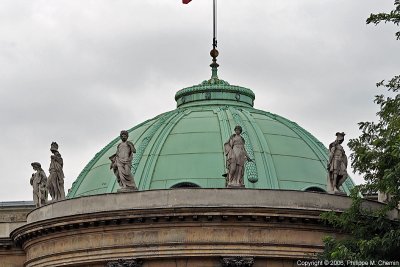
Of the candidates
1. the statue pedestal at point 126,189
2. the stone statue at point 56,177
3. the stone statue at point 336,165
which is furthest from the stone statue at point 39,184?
the stone statue at point 336,165

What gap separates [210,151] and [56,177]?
248 inches

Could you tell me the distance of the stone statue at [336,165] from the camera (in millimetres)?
58938

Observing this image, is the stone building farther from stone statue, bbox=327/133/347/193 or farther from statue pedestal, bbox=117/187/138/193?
stone statue, bbox=327/133/347/193

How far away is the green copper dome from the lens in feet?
203

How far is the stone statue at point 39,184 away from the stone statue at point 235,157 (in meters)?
8.97

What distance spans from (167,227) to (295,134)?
1010 centimetres

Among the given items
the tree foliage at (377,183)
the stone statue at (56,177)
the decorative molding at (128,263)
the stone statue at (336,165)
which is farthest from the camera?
the stone statue at (56,177)

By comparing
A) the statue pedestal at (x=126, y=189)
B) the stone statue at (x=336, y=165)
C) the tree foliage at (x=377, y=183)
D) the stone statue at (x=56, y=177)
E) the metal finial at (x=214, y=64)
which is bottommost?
the tree foliage at (x=377, y=183)

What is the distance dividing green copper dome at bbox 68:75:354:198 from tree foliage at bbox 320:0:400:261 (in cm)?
1094

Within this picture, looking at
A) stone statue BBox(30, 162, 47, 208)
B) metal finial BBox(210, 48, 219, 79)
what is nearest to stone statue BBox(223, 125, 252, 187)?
stone statue BBox(30, 162, 47, 208)

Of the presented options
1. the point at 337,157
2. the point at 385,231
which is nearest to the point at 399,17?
the point at 385,231

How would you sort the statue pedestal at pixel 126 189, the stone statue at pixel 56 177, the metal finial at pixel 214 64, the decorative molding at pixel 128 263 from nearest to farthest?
1. the decorative molding at pixel 128 263
2. the statue pedestal at pixel 126 189
3. the stone statue at pixel 56 177
4. the metal finial at pixel 214 64

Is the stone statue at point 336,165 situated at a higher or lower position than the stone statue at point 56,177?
lower

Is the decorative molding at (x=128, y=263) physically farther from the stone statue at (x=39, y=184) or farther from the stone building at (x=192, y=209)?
the stone statue at (x=39, y=184)
